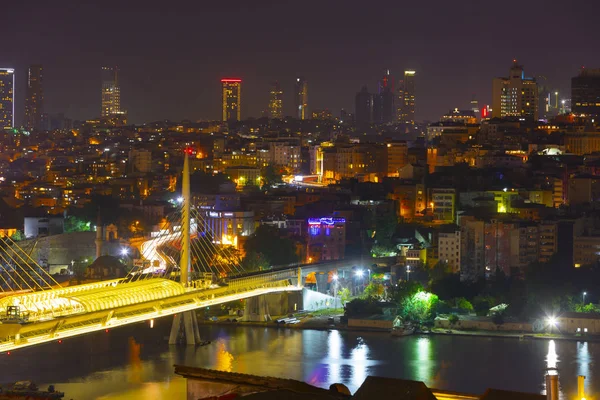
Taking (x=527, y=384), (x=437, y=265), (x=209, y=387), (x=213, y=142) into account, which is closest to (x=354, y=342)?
(x=527, y=384)

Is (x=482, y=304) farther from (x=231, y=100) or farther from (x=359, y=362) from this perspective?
(x=231, y=100)

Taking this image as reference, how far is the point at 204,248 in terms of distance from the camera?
59.4 feet

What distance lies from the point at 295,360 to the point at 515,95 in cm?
2262

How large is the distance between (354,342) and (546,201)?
940 cm

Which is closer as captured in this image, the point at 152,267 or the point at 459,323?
the point at 459,323

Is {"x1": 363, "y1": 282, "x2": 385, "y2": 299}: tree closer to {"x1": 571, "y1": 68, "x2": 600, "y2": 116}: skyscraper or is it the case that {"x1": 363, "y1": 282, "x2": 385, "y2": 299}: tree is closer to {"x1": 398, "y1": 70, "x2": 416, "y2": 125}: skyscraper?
{"x1": 571, "y1": 68, "x2": 600, "y2": 116}: skyscraper

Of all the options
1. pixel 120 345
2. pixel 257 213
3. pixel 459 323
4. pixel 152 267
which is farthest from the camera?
pixel 257 213

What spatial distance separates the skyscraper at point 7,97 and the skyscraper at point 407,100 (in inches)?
495

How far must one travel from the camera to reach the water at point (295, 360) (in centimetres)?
1151

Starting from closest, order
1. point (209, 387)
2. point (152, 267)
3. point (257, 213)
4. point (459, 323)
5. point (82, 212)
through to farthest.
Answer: point (209, 387)
point (459, 323)
point (152, 267)
point (257, 213)
point (82, 212)

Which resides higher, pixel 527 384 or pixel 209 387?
pixel 209 387

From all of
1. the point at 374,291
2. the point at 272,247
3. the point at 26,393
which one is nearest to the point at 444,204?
the point at 272,247

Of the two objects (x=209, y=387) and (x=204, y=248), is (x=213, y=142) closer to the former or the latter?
(x=204, y=248)

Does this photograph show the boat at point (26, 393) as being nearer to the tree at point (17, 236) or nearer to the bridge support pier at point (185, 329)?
the bridge support pier at point (185, 329)
